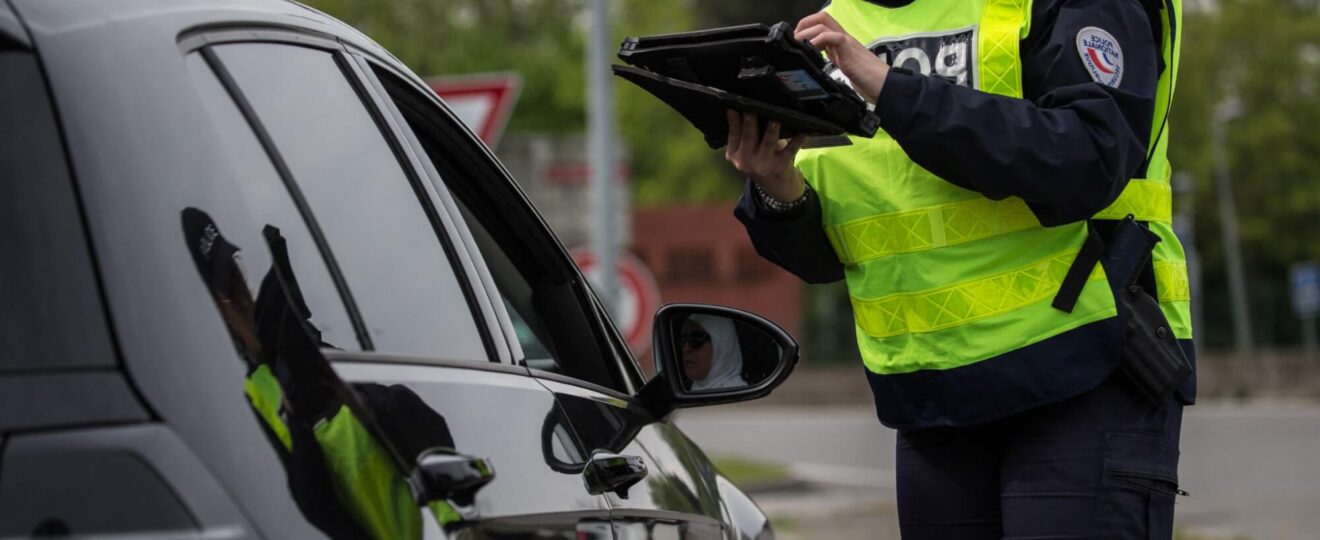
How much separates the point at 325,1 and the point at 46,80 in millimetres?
46972

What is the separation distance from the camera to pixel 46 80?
4.84ft

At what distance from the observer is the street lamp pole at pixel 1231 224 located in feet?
124

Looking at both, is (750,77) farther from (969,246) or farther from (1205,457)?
(1205,457)

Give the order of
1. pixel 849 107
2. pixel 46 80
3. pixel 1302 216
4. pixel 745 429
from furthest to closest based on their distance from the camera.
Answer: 1. pixel 1302 216
2. pixel 745 429
3. pixel 849 107
4. pixel 46 80

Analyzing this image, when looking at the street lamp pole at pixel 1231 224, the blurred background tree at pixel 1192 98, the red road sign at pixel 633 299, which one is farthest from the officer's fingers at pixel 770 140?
the blurred background tree at pixel 1192 98

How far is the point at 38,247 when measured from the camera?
56.2 inches

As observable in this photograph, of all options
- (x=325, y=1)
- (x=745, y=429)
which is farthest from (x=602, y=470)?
(x=325, y=1)

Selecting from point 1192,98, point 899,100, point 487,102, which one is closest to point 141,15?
point 899,100

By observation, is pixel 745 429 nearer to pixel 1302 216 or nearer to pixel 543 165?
pixel 543 165

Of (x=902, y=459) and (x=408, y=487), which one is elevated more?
(x=902, y=459)

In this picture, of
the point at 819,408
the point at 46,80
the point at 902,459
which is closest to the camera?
the point at 46,80

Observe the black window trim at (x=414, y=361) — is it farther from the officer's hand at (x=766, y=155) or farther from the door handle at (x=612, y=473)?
the officer's hand at (x=766, y=155)

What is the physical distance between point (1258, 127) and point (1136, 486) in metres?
44.9

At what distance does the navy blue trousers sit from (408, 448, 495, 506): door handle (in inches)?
43.1
